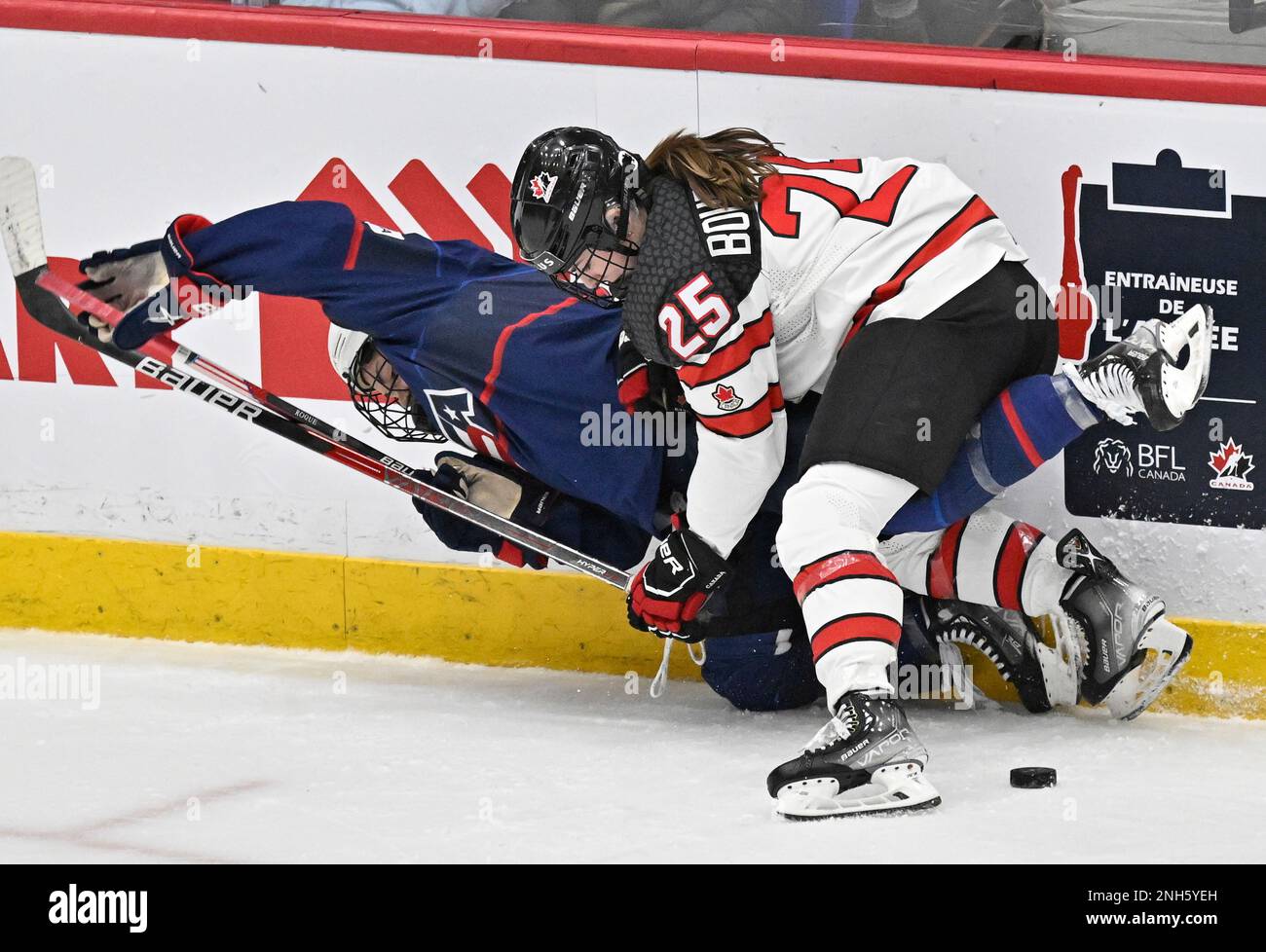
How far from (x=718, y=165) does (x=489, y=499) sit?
32.4 inches

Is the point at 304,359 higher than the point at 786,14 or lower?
lower

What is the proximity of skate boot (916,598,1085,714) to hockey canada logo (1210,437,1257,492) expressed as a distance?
0.41m

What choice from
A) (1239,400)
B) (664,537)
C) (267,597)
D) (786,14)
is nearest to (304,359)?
(267,597)

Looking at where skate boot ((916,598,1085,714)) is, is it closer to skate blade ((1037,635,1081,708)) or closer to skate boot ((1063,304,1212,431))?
skate blade ((1037,635,1081,708))

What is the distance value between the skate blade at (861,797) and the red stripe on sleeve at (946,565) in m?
0.62

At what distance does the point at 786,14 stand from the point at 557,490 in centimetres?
101

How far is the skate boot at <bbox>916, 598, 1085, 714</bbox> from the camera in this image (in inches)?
118

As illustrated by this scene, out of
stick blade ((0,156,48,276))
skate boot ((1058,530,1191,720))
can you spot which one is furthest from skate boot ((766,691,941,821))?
stick blade ((0,156,48,276))
